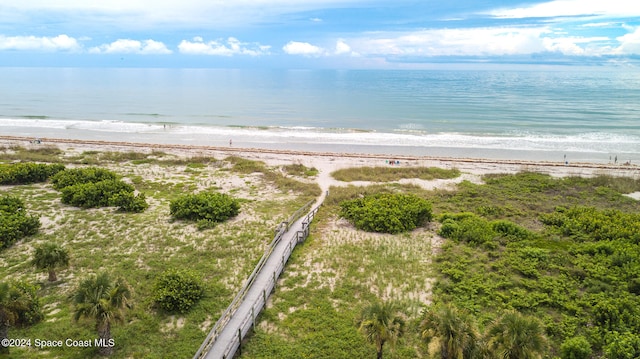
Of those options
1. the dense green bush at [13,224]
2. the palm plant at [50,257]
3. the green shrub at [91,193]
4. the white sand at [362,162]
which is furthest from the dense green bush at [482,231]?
the dense green bush at [13,224]

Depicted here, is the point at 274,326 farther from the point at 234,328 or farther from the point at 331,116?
the point at 331,116

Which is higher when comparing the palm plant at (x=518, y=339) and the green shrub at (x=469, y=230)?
the palm plant at (x=518, y=339)

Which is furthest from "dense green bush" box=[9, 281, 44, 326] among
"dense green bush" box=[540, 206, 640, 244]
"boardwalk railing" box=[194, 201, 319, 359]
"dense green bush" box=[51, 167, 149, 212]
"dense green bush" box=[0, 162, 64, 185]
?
"dense green bush" box=[540, 206, 640, 244]

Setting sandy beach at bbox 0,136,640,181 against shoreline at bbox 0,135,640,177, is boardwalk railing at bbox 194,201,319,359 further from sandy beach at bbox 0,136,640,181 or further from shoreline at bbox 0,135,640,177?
shoreline at bbox 0,135,640,177

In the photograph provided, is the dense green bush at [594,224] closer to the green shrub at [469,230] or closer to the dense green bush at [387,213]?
the green shrub at [469,230]

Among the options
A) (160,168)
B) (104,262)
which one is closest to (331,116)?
(160,168)
